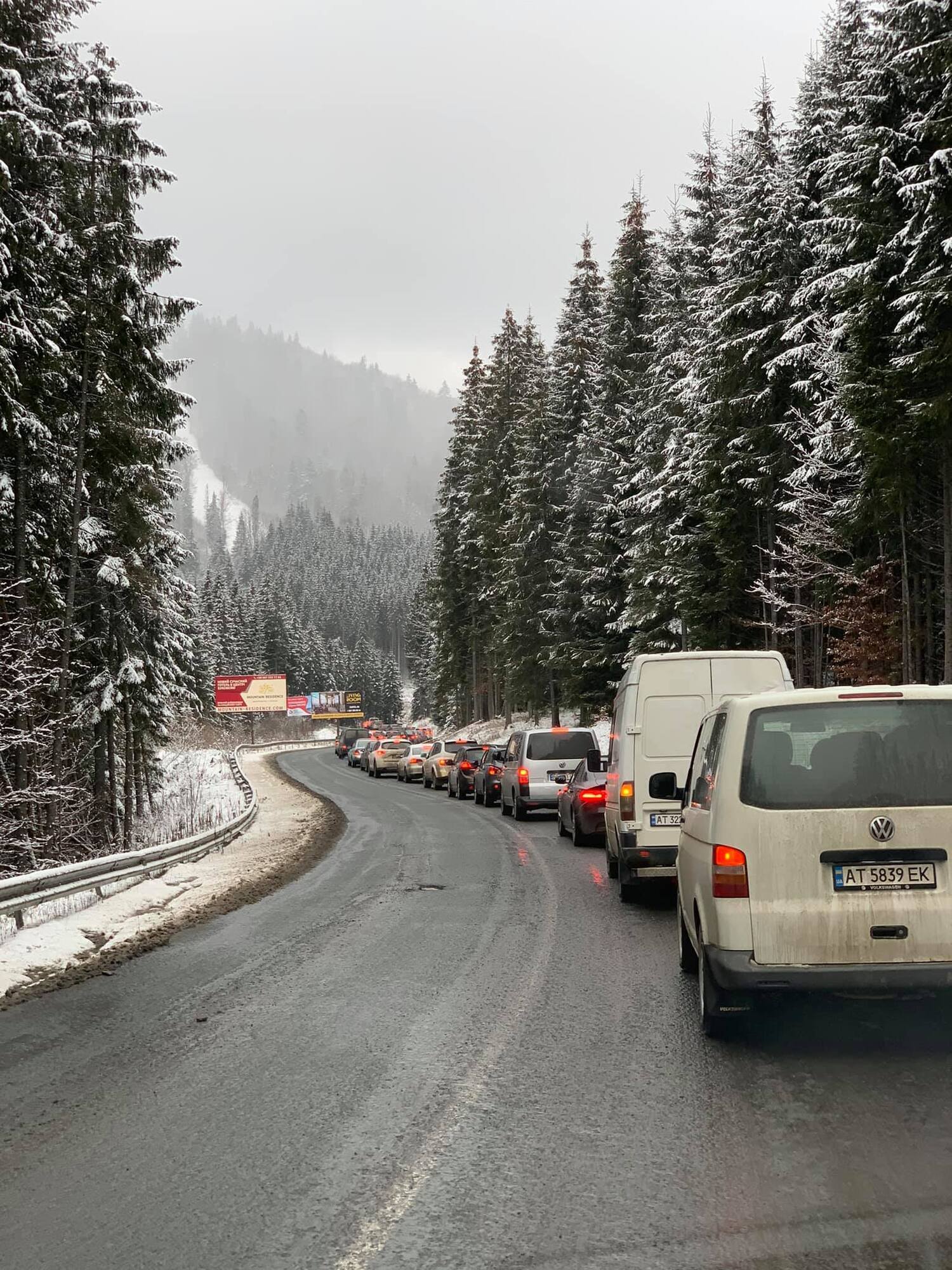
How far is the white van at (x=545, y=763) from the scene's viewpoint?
2384 centimetres

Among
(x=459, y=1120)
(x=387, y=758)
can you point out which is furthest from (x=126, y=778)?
(x=387, y=758)

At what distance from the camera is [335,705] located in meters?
123

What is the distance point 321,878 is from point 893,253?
49.2 ft

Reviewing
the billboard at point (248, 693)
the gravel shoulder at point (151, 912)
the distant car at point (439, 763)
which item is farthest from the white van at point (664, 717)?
the billboard at point (248, 693)

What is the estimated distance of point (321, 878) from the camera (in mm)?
14906

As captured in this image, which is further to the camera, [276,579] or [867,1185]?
[276,579]

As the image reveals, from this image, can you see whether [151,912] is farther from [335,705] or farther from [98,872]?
[335,705]

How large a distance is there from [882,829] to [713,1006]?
4.40ft

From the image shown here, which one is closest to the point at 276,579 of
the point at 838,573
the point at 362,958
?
the point at 838,573

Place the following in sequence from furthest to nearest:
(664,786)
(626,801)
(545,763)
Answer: (545,763), (626,801), (664,786)

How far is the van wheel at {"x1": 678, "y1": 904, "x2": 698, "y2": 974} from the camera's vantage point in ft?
26.2

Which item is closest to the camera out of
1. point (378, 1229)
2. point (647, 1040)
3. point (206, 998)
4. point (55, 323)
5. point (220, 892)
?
point (378, 1229)

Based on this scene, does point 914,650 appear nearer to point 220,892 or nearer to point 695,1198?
point 220,892

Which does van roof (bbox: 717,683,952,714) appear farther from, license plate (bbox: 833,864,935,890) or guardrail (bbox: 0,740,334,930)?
guardrail (bbox: 0,740,334,930)
